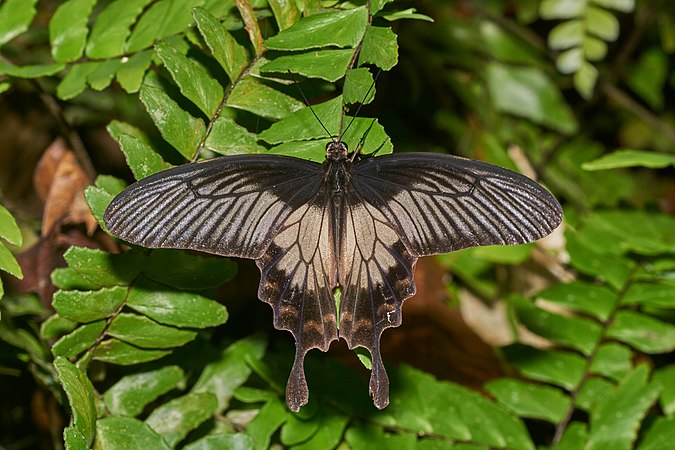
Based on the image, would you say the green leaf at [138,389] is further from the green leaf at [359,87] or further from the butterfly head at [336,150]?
the green leaf at [359,87]

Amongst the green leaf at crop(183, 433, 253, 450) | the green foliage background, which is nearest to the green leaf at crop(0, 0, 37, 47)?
the green foliage background

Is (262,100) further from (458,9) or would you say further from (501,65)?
(458,9)

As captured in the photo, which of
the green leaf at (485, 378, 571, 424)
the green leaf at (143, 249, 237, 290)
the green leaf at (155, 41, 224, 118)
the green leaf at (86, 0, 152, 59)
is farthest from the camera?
the green leaf at (485, 378, 571, 424)

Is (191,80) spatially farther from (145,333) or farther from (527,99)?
(527,99)

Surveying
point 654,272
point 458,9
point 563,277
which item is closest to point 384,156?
point 654,272

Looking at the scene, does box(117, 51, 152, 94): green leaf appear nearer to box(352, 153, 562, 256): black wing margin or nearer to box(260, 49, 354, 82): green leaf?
box(260, 49, 354, 82): green leaf

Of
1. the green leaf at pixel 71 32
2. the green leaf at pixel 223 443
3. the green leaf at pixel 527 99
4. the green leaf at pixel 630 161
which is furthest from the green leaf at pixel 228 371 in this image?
the green leaf at pixel 527 99
